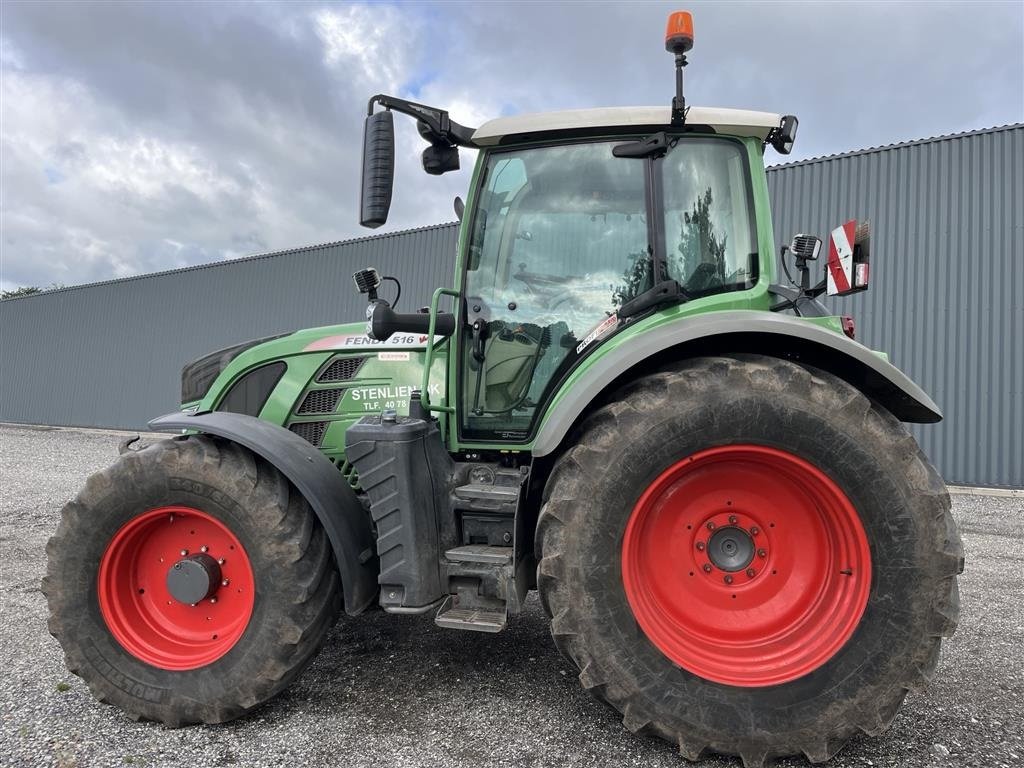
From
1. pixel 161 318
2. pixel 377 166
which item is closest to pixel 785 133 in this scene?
pixel 377 166

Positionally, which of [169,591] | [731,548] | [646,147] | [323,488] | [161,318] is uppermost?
[646,147]

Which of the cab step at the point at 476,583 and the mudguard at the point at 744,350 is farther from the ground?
the mudguard at the point at 744,350

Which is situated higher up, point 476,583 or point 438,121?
point 438,121

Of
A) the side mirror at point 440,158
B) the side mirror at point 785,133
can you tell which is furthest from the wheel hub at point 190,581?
the side mirror at point 785,133

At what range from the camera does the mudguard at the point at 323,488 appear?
2520mm

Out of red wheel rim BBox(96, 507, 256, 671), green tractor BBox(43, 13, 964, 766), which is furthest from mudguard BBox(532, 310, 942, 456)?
red wheel rim BBox(96, 507, 256, 671)

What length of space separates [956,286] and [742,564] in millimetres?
7877

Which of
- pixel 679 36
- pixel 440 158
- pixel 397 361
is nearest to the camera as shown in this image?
pixel 679 36

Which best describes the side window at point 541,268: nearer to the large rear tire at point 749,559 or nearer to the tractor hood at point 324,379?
the tractor hood at point 324,379

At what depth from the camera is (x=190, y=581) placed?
2.56 metres

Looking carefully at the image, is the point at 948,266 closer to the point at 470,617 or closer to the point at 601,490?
the point at 601,490

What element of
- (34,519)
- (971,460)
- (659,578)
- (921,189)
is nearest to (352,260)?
(34,519)

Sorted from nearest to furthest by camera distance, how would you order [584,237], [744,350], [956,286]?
1. [744,350]
2. [584,237]
3. [956,286]

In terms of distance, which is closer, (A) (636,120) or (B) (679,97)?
(B) (679,97)
